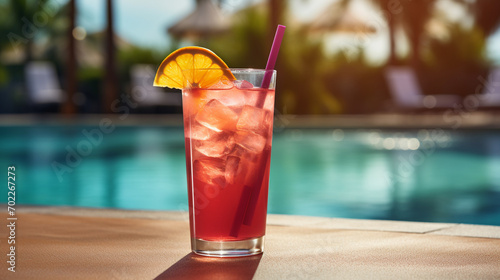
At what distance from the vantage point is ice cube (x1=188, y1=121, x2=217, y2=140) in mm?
2086

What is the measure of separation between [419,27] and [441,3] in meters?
4.03

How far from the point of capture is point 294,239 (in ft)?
7.84

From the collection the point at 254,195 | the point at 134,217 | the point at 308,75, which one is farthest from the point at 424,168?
the point at 308,75

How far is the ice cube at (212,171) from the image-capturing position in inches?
81.0

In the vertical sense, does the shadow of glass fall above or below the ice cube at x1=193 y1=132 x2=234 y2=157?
below

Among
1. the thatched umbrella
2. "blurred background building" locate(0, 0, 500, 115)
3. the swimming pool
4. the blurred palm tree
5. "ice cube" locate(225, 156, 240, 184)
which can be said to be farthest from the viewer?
the blurred palm tree

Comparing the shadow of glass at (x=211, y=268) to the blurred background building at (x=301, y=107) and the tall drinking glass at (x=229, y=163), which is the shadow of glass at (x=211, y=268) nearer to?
the tall drinking glass at (x=229, y=163)

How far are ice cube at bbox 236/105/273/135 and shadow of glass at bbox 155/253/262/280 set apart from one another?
36cm

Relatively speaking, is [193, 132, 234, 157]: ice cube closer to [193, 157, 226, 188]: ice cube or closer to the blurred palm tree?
[193, 157, 226, 188]: ice cube

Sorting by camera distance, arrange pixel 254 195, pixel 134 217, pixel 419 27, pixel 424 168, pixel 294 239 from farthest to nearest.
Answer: pixel 419 27 < pixel 424 168 < pixel 134 217 < pixel 294 239 < pixel 254 195

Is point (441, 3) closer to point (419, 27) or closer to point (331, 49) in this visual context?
point (419, 27)

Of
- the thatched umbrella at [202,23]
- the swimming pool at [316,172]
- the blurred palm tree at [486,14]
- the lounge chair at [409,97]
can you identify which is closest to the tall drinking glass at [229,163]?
the swimming pool at [316,172]

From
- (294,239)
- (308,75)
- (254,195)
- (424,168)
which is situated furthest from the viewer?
(308,75)

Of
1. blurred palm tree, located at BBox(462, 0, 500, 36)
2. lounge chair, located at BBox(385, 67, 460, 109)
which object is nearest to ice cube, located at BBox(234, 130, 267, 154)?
lounge chair, located at BBox(385, 67, 460, 109)
